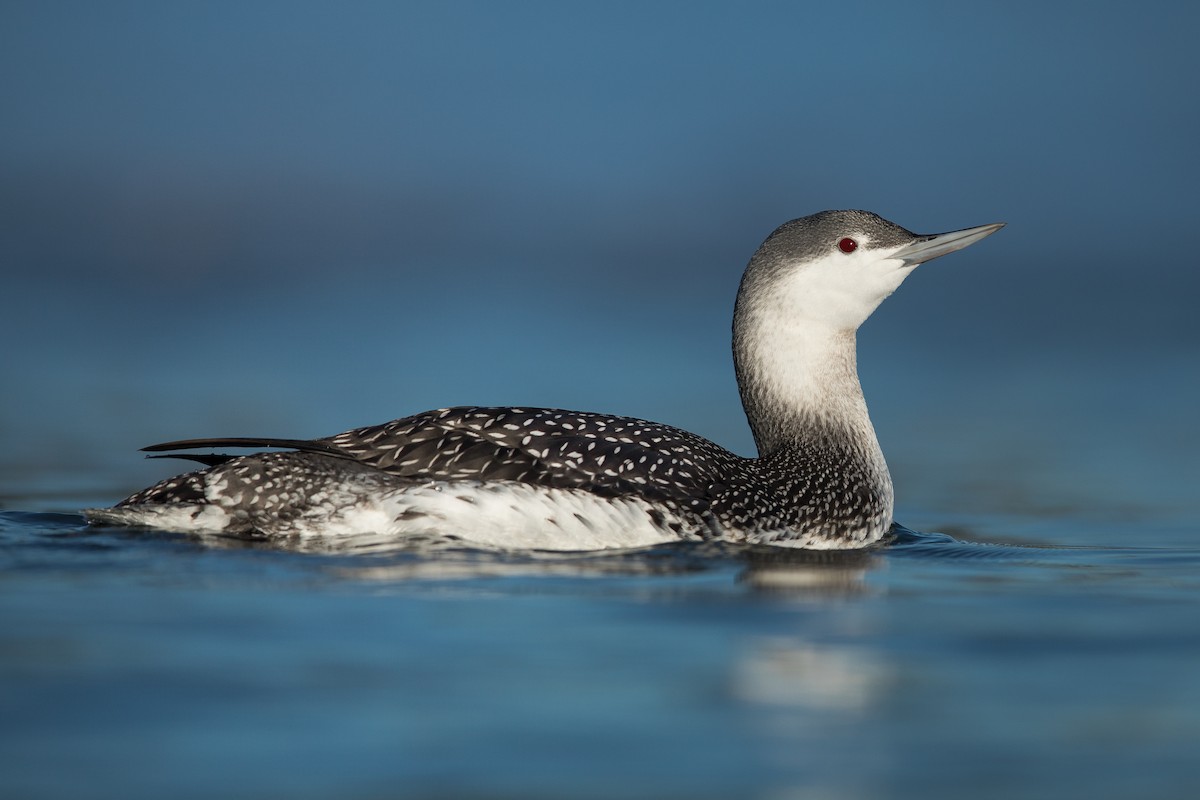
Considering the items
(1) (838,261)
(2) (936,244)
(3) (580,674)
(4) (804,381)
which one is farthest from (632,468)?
(3) (580,674)

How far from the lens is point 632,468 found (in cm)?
643

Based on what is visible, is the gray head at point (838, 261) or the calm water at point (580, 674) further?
the gray head at point (838, 261)

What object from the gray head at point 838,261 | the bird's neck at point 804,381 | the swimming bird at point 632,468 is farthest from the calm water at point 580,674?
the gray head at point 838,261

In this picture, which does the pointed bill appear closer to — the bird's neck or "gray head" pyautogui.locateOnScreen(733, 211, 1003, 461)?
"gray head" pyautogui.locateOnScreen(733, 211, 1003, 461)

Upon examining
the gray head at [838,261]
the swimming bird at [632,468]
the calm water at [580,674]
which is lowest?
the calm water at [580,674]

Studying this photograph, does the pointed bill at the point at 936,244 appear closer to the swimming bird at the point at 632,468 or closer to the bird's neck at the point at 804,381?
the swimming bird at the point at 632,468

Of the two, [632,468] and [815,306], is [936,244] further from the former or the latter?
[632,468]

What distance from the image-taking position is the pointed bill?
698 centimetres

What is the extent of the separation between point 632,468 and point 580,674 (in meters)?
2.15

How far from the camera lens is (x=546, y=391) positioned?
11.1 m

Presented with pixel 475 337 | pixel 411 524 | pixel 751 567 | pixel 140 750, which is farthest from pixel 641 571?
pixel 475 337

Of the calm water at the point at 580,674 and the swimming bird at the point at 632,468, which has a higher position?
the swimming bird at the point at 632,468

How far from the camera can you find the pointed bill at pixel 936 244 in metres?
6.98

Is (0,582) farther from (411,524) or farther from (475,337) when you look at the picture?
(475,337)
